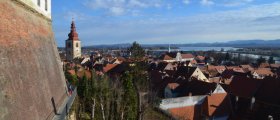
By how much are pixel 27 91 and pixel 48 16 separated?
8447mm

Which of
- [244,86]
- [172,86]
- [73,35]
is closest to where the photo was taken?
[244,86]

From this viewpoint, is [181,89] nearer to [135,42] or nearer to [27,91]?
[135,42]

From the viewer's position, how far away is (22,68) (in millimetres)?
8680

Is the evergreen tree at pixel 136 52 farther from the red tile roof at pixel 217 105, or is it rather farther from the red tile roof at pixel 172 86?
the red tile roof at pixel 217 105

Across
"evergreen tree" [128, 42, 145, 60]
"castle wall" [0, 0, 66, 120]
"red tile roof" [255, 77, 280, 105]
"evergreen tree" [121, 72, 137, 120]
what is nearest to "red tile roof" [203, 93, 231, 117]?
"red tile roof" [255, 77, 280, 105]

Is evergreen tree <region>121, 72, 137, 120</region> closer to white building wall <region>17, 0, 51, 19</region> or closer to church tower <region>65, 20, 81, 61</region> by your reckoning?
white building wall <region>17, 0, 51, 19</region>

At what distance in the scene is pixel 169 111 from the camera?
2953cm

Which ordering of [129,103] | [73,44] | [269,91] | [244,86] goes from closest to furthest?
[129,103] < [269,91] < [244,86] < [73,44]

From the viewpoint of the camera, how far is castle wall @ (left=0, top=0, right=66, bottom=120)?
7.17 m

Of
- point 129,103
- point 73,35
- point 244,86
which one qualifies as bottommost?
point 244,86

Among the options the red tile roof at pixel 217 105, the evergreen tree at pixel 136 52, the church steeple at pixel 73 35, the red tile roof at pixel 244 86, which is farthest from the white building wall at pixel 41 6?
the church steeple at pixel 73 35

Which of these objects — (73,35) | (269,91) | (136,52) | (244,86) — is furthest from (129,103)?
(73,35)

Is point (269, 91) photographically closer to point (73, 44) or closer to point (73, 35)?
point (73, 35)

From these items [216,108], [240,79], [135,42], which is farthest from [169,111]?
[135,42]
